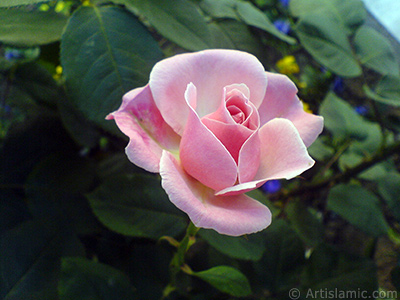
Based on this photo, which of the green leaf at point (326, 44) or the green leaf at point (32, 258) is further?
the green leaf at point (326, 44)

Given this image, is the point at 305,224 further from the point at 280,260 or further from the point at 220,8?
the point at 220,8

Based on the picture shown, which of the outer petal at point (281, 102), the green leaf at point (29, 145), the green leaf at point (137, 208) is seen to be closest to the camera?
the outer petal at point (281, 102)

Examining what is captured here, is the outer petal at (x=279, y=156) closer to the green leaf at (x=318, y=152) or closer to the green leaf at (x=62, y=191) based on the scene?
the green leaf at (x=62, y=191)

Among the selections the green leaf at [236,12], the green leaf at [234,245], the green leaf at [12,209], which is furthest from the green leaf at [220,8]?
the green leaf at [12,209]

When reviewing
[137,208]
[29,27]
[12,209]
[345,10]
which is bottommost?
[12,209]

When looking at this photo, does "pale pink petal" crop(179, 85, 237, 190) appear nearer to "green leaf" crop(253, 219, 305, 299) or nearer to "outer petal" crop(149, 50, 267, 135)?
"outer petal" crop(149, 50, 267, 135)

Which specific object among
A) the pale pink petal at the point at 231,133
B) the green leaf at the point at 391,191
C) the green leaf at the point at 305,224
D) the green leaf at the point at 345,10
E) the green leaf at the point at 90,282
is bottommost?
the green leaf at the point at 305,224

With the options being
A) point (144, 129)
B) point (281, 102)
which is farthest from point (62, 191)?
point (281, 102)
